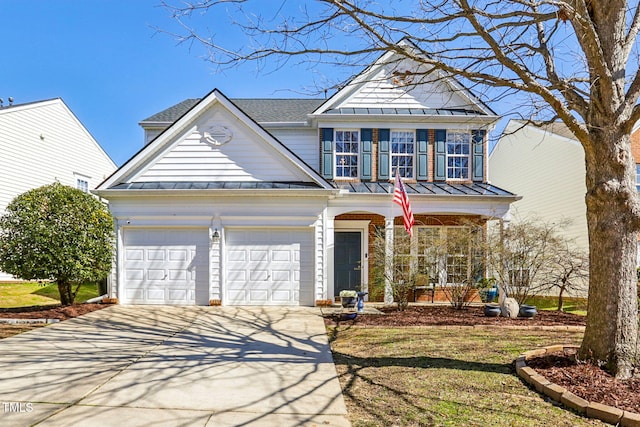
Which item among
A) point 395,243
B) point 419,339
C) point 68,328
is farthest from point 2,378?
point 395,243

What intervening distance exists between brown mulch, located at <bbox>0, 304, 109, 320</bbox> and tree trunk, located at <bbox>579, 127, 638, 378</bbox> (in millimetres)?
10402

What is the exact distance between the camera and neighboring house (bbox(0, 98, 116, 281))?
16.1 m

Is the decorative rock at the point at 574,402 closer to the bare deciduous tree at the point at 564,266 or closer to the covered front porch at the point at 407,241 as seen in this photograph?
the covered front porch at the point at 407,241

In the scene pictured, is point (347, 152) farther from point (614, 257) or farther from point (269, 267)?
point (614, 257)

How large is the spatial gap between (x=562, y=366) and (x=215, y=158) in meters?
9.71

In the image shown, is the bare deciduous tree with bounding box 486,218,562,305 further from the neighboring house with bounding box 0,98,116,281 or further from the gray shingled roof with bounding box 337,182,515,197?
the neighboring house with bounding box 0,98,116,281

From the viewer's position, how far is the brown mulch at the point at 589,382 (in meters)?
4.22

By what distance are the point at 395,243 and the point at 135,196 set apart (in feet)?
24.8

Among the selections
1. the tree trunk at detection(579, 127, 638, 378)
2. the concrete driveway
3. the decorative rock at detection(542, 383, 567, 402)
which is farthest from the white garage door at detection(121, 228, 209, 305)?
the tree trunk at detection(579, 127, 638, 378)

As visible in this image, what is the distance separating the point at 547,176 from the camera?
19.7 metres

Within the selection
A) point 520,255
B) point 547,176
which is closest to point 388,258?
point 520,255

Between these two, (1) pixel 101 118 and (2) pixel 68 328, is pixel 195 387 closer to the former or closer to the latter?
(2) pixel 68 328

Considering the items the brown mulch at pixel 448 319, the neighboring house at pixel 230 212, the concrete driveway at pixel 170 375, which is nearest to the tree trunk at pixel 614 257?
the concrete driveway at pixel 170 375

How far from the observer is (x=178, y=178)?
11.6 metres
